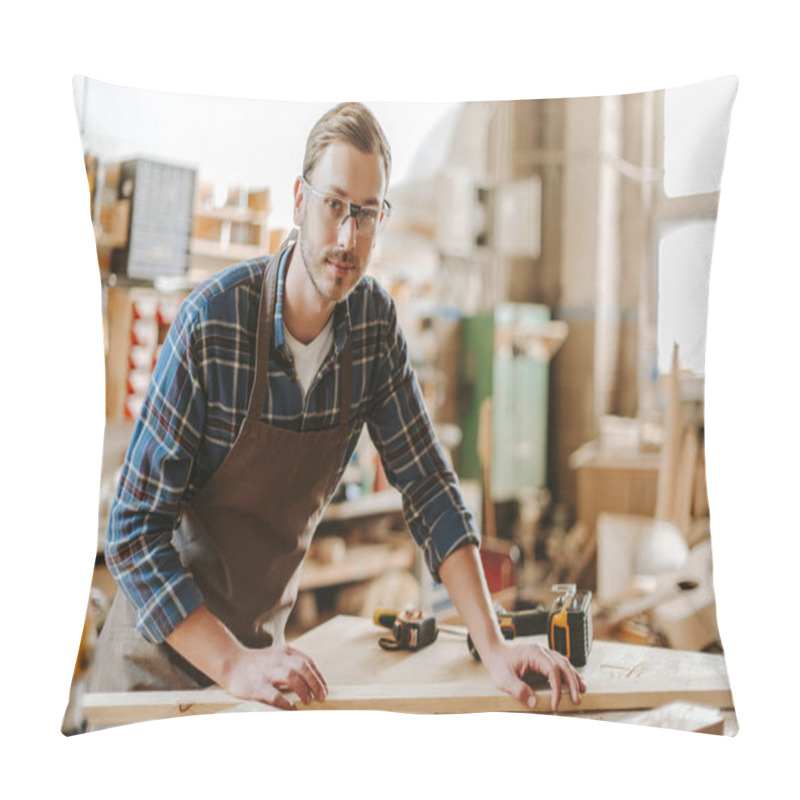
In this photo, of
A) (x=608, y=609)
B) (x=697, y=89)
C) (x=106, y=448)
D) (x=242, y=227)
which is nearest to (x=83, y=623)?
(x=106, y=448)

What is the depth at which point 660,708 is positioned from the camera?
1.24 metres

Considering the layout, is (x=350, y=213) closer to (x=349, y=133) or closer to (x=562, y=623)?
(x=349, y=133)

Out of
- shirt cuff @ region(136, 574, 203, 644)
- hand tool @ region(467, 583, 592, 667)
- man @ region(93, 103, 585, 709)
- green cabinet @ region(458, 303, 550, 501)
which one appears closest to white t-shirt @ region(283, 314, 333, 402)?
man @ region(93, 103, 585, 709)

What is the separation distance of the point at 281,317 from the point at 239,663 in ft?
1.82

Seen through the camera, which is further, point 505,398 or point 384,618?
point 505,398

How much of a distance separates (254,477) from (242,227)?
1.33ft

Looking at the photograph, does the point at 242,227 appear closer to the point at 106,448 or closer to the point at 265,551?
the point at 106,448

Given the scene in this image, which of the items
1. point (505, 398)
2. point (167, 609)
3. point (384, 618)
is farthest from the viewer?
point (505, 398)

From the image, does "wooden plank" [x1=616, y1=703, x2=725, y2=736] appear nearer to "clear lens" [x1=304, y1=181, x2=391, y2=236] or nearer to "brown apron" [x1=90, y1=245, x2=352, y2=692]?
"brown apron" [x1=90, y1=245, x2=352, y2=692]

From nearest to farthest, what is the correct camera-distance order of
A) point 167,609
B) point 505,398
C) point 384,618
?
1. point 167,609
2. point 384,618
3. point 505,398

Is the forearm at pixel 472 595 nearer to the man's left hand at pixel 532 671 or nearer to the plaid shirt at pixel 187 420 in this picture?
the man's left hand at pixel 532 671

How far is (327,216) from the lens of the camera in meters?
1.23

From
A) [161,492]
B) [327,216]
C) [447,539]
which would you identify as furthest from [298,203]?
Answer: [447,539]

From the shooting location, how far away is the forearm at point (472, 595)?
1267mm
